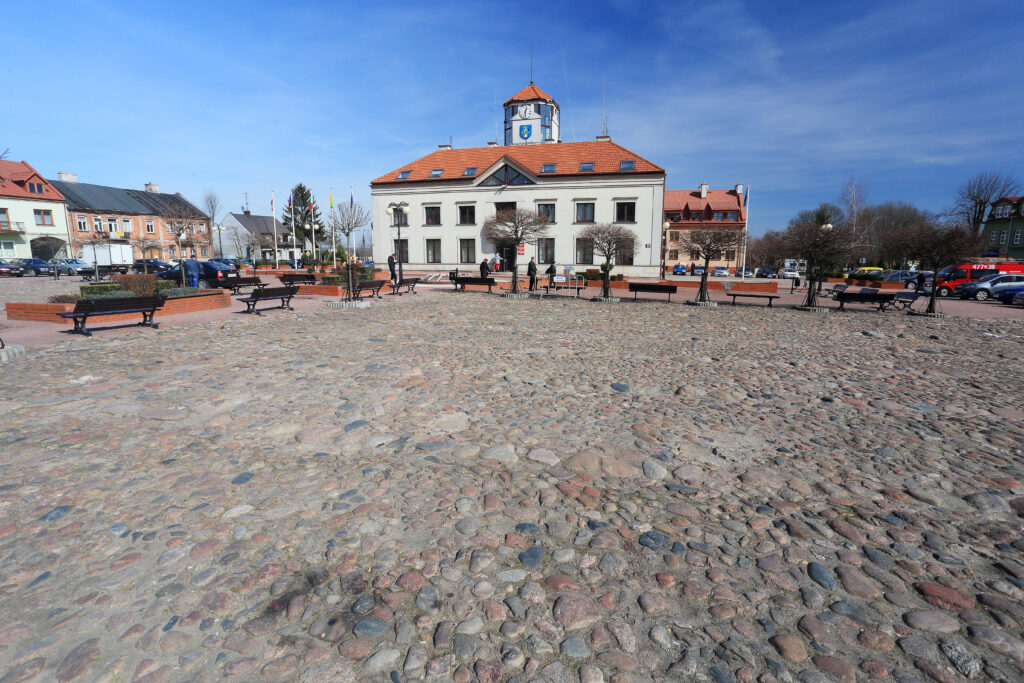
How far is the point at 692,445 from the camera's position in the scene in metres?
4.89

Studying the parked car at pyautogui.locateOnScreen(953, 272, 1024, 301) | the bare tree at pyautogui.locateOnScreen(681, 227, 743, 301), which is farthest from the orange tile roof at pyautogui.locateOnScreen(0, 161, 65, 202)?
the parked car at pyautogui.locateOnScreen(953, 272, 1024, 301)

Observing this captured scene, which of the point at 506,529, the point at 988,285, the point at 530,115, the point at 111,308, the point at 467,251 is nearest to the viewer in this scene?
the point at 506,529

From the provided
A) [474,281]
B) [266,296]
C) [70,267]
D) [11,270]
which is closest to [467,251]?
[474,281]

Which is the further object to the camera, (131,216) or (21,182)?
(131,216)

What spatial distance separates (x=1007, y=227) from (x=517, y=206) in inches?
2372

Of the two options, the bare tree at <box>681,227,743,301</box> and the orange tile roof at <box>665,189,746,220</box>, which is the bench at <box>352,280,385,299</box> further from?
the orange tile roof at <box>665,189,746,220</box>

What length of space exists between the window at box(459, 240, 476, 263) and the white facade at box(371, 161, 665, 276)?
3.3 inches

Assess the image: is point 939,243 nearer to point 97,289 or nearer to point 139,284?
point 139,284

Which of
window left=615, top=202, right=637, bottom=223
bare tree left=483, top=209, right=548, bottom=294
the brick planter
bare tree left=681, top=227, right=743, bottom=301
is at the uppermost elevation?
window left=615, top=202, right=637, bottom=223

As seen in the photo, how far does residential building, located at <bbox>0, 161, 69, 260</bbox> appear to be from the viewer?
45562 millimetres

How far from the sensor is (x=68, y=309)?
12.4 m

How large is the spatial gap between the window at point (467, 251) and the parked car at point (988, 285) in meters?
32.1

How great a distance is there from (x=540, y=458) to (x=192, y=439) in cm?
359

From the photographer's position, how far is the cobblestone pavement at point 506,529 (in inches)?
90.9
